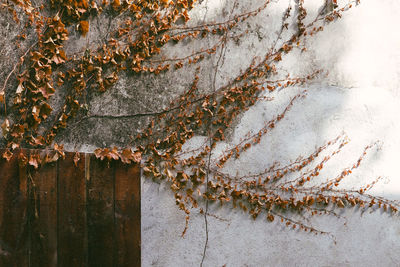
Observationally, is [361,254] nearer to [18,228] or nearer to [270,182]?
[270,182]

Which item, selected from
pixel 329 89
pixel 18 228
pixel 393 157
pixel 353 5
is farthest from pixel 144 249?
pixel 353 5

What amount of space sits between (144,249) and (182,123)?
3.02 ft

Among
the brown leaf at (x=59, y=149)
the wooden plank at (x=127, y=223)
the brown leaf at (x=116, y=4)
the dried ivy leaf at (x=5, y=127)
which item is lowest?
the wooden plank at (x=127, y=223)

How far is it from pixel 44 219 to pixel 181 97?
121 cm

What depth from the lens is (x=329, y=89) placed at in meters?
2.91

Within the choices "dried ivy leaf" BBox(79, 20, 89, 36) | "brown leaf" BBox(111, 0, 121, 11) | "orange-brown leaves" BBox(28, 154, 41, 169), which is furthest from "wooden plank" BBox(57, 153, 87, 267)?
"brown leaf" BBox(111, 0, 121, 11)

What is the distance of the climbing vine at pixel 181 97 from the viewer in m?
2.45

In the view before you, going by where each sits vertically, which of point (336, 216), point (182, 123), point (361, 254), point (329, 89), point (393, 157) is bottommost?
point (361, 254)

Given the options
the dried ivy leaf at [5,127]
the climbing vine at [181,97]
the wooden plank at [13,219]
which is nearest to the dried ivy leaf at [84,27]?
the climbing vine at [181,97]

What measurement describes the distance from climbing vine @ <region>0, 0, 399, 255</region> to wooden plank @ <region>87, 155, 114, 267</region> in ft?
0.48

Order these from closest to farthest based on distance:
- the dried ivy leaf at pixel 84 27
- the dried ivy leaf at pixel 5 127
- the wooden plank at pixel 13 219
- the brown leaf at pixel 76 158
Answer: the wooden plank at pixel 13 219, the brown leaf at pixel 76 158, the dried ivy leaf at pixel 5 127, the dried ivy leaf at pixel 84 27

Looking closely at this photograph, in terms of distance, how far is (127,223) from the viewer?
7.55ft

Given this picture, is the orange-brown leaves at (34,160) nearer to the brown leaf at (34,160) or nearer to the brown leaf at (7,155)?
the brown leaf at (34,160)

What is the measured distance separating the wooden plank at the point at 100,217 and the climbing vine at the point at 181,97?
0.15 metres
